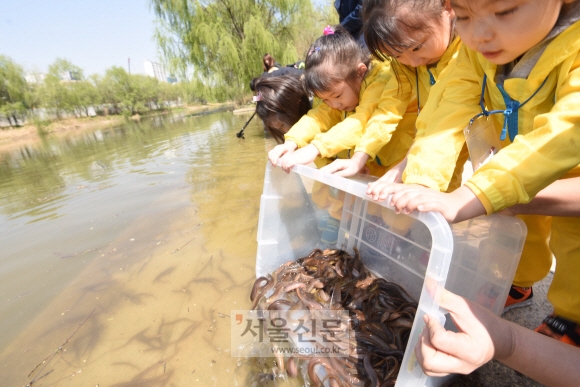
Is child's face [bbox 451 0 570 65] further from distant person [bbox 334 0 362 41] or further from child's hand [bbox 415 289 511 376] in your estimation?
distant person [bbox 334 0 362 41]

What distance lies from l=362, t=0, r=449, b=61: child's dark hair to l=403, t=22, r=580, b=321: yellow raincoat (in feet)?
0.73

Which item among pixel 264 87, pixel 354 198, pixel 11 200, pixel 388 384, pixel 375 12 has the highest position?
pixel 375 12

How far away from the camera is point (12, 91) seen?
30953 millimetres

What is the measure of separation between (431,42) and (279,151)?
1.11 m

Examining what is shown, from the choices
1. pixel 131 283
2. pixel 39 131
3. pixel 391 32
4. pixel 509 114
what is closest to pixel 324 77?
pixel 391 32

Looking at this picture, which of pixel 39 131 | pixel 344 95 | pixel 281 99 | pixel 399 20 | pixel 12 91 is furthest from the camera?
pixel 12 91

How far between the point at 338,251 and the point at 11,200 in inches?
301

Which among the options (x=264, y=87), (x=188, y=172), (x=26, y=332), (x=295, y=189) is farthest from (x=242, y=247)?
(x=188, y=172)

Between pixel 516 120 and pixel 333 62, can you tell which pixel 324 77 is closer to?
pixel 333 62

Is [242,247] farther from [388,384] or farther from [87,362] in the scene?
[388,384]

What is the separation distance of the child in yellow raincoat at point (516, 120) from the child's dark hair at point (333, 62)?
2.47 ft

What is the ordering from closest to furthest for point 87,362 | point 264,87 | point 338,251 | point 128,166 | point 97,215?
point 87,362, point 338,251, point 264,87, point 97,215, point 128,166

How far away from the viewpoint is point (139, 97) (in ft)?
154

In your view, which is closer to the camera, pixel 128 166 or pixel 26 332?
pixel 26 332
